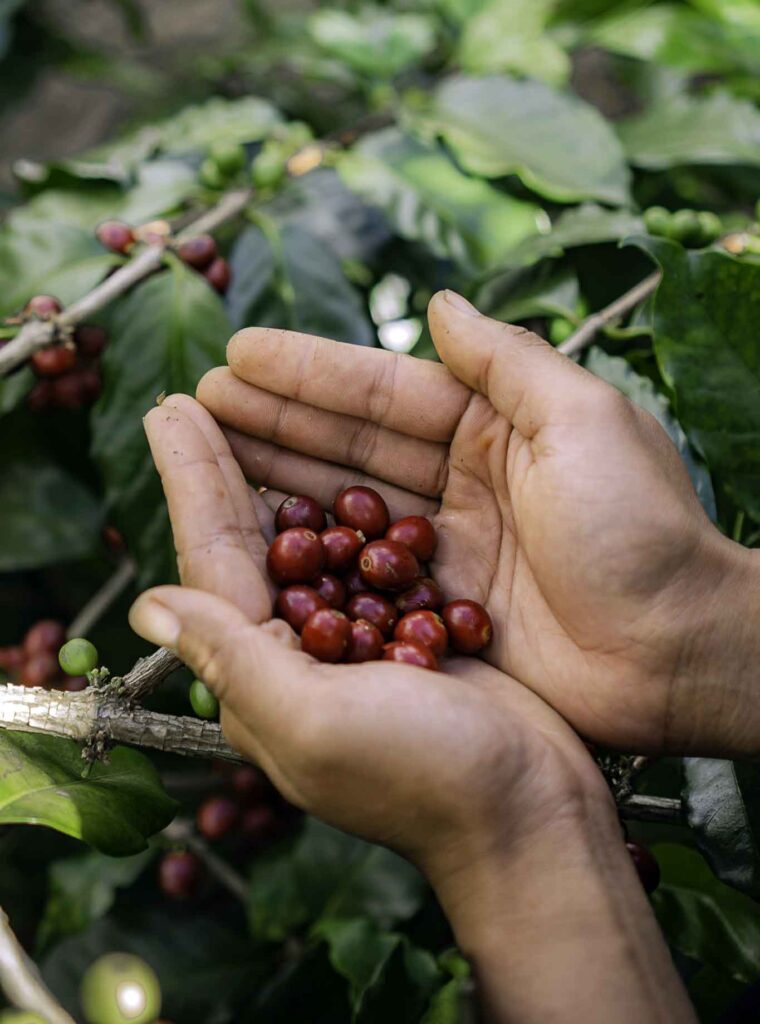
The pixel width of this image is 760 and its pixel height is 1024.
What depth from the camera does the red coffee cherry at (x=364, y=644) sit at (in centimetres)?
140

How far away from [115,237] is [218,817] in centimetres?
130

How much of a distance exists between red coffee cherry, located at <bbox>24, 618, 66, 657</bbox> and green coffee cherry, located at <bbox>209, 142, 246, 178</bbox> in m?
1.13

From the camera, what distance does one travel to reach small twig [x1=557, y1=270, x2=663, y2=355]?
1.81 m

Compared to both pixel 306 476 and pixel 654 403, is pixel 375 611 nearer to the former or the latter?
pixel 306 476

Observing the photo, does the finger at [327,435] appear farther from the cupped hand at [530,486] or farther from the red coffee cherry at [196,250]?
the red coffee cherry at [196,250]

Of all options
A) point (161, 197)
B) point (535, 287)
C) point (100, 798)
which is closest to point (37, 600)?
point (161, 197)

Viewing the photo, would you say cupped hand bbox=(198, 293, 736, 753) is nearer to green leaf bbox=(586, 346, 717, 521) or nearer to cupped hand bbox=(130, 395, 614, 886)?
cupped hand bbox=(130, 395, 614, 886)

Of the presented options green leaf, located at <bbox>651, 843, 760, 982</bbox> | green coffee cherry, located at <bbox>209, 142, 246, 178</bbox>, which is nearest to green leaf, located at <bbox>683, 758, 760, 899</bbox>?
green leaf, located at <bbox>651, 843, 760, 982</bbox>

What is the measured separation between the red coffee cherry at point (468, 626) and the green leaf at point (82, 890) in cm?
100

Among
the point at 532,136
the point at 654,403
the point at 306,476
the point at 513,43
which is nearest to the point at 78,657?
the point at 306,476

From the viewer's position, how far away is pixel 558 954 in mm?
1116

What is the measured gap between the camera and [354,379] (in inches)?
61.2

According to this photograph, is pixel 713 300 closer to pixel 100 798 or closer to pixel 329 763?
pixel 329 763

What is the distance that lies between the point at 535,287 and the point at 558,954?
4.64 feet
